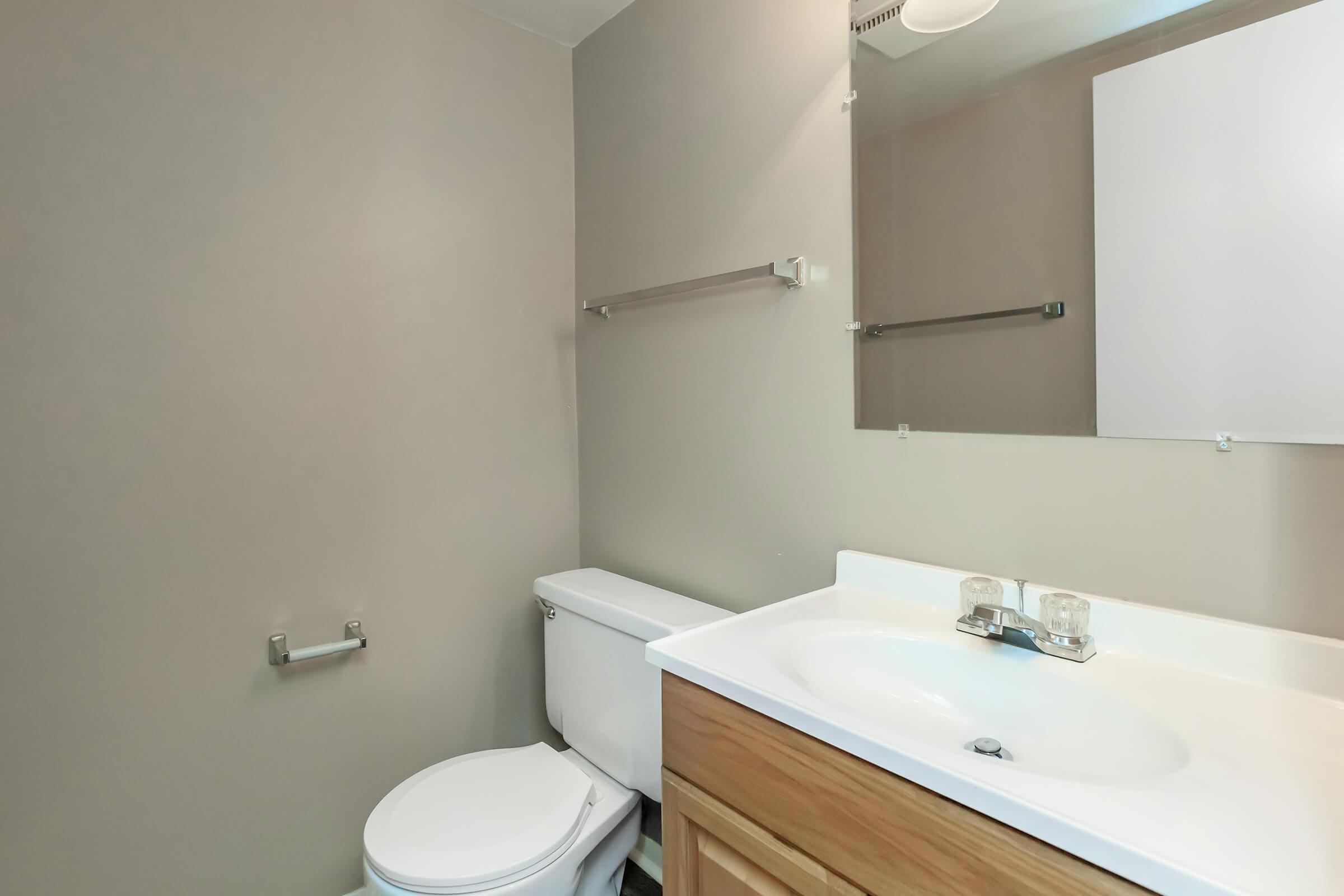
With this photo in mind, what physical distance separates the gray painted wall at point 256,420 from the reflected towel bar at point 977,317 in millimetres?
995

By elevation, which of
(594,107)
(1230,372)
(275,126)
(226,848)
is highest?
(594,107)

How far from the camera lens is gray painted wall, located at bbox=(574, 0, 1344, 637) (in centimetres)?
84

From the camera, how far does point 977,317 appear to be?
1060mm

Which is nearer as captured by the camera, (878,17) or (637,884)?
(878,17)

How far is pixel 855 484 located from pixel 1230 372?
563 millimetres

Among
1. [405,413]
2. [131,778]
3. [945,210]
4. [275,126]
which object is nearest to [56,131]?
[275,126]

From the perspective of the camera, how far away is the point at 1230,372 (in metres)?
0.81

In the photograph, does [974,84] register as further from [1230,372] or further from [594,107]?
[594,107]

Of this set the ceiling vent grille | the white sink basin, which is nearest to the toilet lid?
the white sink basin

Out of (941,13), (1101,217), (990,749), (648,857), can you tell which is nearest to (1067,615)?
(990,749)

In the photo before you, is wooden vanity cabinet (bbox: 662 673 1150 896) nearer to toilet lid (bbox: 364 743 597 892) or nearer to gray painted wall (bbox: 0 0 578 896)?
toilet lid (bbox: 364 743 597 892)

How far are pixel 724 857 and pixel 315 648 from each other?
1.04m

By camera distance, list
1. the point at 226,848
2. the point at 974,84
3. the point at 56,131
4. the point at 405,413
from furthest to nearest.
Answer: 1. the point at 405,413
2. the point at 226,848
3. the point at 56,131
4. the point at 974,84

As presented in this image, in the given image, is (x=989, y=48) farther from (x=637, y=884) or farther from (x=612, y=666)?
(x=637, y=884)
